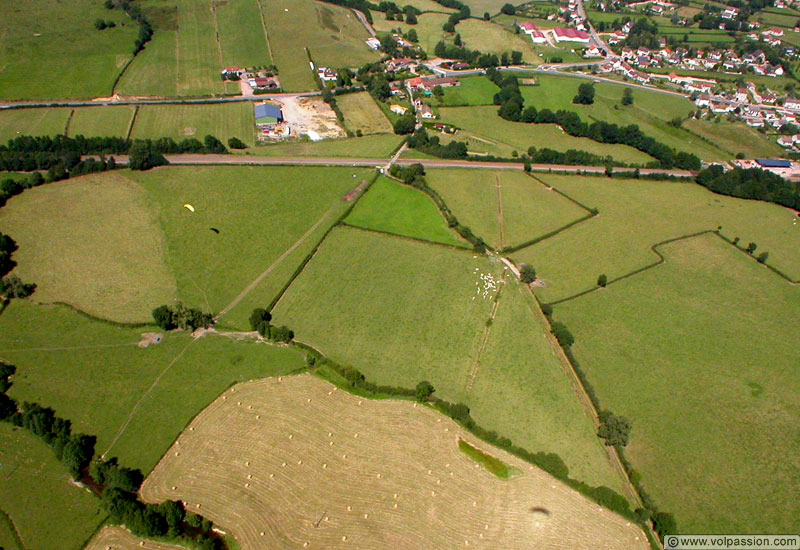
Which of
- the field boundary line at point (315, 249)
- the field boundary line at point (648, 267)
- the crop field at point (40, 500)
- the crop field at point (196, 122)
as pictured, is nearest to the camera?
the crop field at point (40, 500)

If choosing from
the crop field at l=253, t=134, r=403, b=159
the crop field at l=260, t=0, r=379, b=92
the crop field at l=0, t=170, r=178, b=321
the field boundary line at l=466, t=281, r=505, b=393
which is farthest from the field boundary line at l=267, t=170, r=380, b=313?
the crop field at l=260, t=0, r=379, b=92

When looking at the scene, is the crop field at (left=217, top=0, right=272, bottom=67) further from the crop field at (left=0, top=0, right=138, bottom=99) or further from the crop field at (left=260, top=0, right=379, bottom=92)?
the crop field at (left=0, top=0, right=138, bottom=99)

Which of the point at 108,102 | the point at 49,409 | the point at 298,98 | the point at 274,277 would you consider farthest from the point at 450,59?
the point at 49,409

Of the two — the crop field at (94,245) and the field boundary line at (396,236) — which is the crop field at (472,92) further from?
the crop field at (94,245)

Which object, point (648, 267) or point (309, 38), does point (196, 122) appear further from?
point (648, 267)

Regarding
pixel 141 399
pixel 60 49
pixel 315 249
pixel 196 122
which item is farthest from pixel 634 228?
pixel 60 49

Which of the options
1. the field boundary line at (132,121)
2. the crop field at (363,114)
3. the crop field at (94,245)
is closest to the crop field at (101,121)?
the field boundary line at (132,121)
